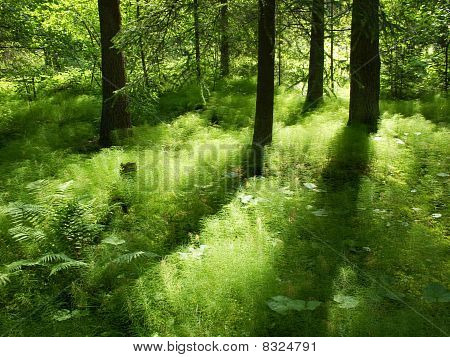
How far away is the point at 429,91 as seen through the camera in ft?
30.4

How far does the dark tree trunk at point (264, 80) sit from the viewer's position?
5.50m

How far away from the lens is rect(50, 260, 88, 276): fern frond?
10.7 ft

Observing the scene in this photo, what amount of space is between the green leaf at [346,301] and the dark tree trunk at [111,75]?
17.8 ft

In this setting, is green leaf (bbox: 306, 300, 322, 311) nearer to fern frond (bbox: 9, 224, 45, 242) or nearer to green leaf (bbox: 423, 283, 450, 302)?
green leaf (bbox: 423, 283, 450, 302)

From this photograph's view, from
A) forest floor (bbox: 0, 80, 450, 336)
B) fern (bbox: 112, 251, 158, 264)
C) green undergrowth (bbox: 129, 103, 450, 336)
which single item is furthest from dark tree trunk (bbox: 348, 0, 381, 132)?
fern (bbox: 112, 251, 158, 264)

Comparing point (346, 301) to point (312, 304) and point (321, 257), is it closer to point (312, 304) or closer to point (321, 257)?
point (312, 304)

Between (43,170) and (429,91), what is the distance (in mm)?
8803

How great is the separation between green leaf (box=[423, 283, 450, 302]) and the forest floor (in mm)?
10

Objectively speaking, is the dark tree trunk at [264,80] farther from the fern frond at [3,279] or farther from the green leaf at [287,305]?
the fern frond at [3,279]

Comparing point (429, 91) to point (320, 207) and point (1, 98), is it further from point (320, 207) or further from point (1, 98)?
point (1, 98)

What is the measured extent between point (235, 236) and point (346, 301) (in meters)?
1.41

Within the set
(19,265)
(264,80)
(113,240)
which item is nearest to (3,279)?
(19,265)
